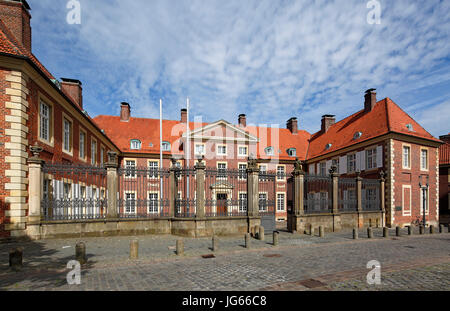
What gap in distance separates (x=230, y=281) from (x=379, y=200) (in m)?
18.0

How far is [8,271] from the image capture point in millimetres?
6656

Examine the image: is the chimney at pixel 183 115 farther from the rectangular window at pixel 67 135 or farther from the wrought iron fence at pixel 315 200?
the wrought iron fence at pixel 315 200

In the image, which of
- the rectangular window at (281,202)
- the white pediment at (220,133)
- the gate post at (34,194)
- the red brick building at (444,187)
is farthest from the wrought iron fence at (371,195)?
the gate post at (34,194)

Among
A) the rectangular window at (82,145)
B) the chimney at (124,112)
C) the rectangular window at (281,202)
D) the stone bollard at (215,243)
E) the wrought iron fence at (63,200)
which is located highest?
the chimney at (124,112)

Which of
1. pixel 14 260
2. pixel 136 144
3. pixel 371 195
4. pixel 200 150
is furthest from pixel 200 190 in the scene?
pixel 136 144

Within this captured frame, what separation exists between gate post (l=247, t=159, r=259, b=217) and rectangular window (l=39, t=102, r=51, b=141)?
36.6ft

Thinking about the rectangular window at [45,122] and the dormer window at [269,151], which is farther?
the dormer window at [269,151]

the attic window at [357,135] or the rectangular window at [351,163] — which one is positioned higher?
the attic window at [357,135]

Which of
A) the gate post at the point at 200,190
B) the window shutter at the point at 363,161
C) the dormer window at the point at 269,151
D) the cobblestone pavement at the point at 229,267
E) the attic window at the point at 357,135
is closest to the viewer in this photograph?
the cobblestone pavement at the point at 229,267

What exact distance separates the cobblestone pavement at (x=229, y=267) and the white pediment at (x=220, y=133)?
16.9m

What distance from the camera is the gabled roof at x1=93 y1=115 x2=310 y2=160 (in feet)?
96.8

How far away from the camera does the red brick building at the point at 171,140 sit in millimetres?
10852

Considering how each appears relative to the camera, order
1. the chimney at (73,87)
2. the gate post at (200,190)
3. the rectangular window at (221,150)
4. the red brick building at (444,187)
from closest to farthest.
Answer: the gate post at (200,190) < the chimney at (73,87) < the red brick building at (444,187) < the rectangular window at (221,150)
